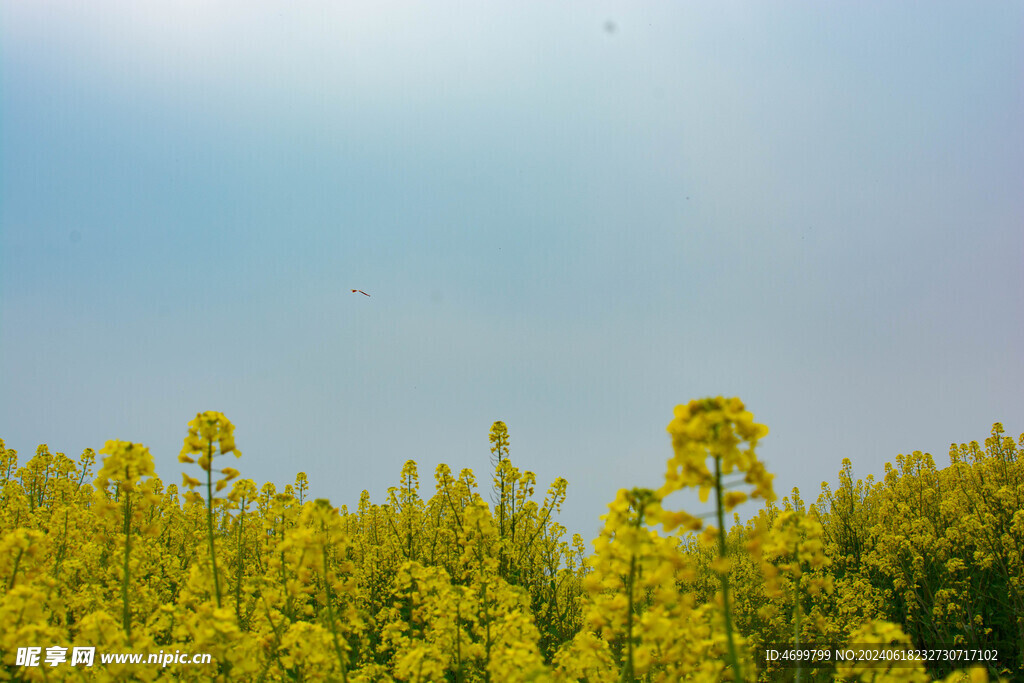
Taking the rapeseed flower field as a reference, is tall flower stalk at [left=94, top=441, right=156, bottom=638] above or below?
above

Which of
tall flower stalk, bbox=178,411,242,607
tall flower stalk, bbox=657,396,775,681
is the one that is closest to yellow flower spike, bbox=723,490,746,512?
tall flower stalk, bbox=657,396,775,681

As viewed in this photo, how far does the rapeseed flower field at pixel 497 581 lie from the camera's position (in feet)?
10.5

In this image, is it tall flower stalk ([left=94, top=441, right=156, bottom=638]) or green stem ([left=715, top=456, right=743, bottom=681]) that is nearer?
green stem ([left=715, top=456, right=743, bottom=681])

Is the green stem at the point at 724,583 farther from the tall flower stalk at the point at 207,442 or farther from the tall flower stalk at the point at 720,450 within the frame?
the tall flower stalk at the point at 207,442

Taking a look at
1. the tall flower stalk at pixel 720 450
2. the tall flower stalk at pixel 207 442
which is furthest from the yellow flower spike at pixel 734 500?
the tall flower stalk at pixel 207 442

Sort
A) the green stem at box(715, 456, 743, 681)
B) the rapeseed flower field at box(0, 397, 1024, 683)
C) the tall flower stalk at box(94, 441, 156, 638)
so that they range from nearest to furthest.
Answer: the green stem at box(715, 456, 743, 681) < the rapeseed flower field at box(0, 397, 1024, 683) < the tall flower stalk at box(94, 441, 156, 638)

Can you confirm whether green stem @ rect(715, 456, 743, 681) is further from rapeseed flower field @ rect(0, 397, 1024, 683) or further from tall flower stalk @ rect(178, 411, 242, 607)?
tall flower stalk @ rect(178, 411, 242, 607)

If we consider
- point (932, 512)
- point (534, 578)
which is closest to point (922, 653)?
point (932, 512)

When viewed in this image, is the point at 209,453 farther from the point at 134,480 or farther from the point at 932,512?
the point at 932,512

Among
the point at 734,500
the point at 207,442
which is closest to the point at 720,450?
Result: the point at 734,500

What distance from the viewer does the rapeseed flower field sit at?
3203 mm

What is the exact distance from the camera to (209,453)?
4.15 meters

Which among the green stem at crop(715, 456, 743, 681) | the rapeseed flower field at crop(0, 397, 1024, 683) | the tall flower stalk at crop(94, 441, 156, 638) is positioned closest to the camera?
the green stem at crop(715, 456, 743, 681)

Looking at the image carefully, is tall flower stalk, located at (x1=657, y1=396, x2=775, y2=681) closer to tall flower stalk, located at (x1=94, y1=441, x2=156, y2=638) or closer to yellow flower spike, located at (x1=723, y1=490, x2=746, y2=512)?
yellow flower spike, located at (x1=723, y1=490, x2=746, y2=512)
